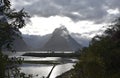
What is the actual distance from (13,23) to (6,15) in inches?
15.7

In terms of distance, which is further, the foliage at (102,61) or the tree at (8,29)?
the foliage at (102,61)

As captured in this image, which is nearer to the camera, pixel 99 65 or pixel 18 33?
pixel 18 33

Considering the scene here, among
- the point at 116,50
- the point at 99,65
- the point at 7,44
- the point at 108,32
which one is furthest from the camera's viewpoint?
the point at 108,32

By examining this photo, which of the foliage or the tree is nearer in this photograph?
the tree

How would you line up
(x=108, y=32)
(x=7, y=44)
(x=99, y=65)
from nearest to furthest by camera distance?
(x=7, y=44), (x=99, y=65), (x=108, y=32)

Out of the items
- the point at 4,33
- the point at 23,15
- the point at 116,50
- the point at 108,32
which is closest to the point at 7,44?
the point at 4,33

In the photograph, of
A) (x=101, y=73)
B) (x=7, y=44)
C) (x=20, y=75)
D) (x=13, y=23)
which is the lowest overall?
(x=101, y=73)

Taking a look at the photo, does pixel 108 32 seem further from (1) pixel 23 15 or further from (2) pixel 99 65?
(1) pixel 23 15

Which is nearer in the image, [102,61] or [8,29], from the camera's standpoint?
[8,29]

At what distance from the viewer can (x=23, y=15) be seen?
1048cm

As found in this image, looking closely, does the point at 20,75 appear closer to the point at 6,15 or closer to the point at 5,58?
the point at 5,58

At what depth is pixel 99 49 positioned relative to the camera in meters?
45.8

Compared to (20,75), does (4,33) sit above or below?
above

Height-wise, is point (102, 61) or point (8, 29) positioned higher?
point (8, 29)
